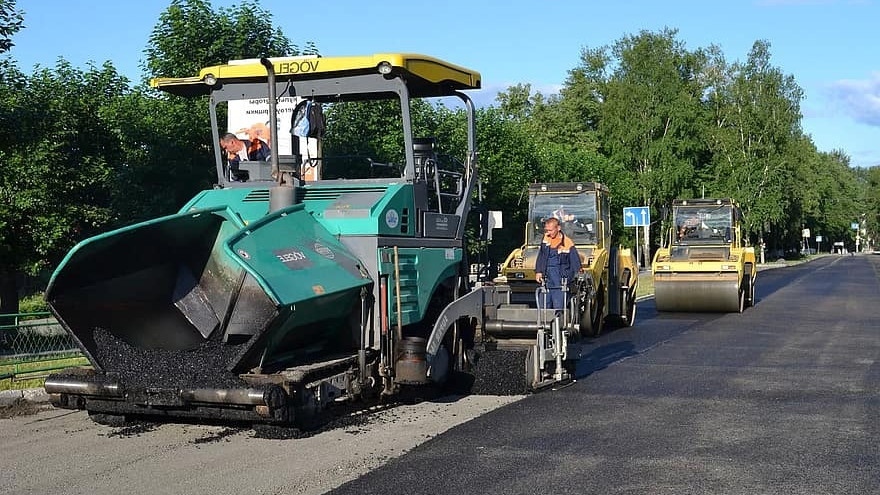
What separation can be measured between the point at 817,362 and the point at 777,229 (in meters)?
67.8

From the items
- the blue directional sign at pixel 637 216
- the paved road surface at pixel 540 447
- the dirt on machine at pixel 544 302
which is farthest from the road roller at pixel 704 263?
the paved road surface at pixel 540 447

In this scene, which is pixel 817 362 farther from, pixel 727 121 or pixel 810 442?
pixel 727 121

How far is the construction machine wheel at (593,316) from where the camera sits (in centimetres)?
1574

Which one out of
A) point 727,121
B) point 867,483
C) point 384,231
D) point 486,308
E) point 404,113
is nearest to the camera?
point 867,483

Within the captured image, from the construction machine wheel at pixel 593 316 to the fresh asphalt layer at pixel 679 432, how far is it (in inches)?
59.5

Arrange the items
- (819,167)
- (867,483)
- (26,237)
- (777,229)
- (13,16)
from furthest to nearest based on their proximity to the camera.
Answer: (819,167) → (777,229) → (26,237) → (13,16) → (867,483)

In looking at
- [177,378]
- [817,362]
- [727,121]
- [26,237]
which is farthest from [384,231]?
[727,121]

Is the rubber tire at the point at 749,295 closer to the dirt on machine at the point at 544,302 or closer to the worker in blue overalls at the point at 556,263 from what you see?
the dirt on machine at the point at 544,302

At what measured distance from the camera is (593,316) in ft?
53.6

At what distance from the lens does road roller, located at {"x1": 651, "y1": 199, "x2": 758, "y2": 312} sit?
21000mm

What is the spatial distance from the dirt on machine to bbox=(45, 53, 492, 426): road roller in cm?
43

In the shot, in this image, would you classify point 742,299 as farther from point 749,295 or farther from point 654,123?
point 654,123

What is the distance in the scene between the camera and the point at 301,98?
8.88m

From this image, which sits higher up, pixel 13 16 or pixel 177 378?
pixel 13 16
